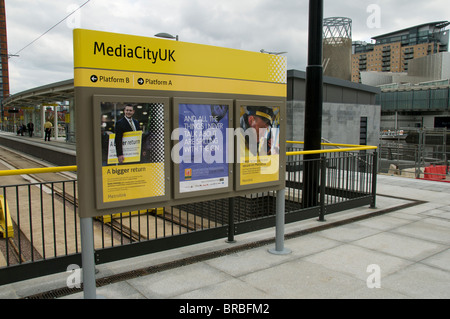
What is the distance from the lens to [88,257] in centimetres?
346

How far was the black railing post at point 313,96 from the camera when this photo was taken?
6.87 m

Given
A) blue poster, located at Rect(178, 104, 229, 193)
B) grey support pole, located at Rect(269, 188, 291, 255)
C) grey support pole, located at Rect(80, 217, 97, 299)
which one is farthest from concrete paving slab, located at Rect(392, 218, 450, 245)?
grey support pole, located at Rect(80, 217, 97, 299)

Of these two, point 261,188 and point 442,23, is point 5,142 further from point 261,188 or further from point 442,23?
point 442,23

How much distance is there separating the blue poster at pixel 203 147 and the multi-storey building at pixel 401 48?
163 m

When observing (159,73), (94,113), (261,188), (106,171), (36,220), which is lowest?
(36,220)

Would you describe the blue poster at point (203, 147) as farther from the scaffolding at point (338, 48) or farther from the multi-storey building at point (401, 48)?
the multi-storey building at point (401, 48)

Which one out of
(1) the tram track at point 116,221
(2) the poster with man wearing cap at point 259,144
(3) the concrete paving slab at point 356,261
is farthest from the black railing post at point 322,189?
(1) the tram track at point 116,221

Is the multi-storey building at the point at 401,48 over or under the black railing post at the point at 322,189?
over

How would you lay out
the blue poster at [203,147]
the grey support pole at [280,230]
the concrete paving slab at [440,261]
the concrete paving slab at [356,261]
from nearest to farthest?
the blue poster at [203,147] → the concrete paving slab at [356,261] → the concrete paving slab at [440,261] → the grey support pole at [280,230]

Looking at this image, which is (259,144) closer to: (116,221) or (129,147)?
(129,147)

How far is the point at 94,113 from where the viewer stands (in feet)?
10.8

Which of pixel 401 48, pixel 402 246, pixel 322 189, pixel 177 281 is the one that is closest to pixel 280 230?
pixel 177 281

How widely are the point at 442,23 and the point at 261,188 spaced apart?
617 ft
